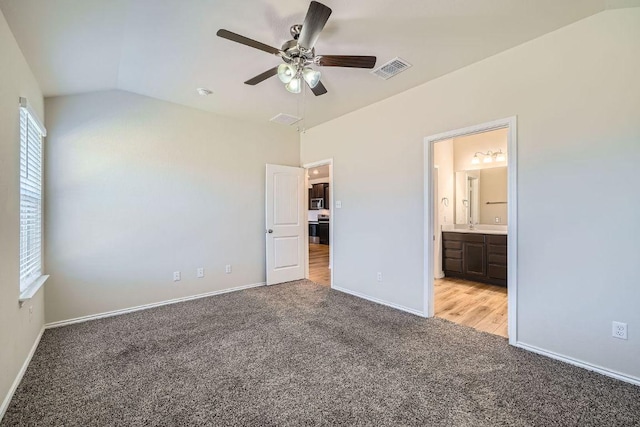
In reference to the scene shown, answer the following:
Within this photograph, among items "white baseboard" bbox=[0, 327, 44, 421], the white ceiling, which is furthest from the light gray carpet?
the white ceiling

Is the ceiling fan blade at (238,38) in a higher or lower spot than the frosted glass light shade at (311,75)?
higher

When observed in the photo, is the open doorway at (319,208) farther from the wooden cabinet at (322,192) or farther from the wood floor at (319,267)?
the wood floor at (319,267)

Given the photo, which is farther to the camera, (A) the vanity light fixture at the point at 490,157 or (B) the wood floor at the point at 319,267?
(B) the wood floor at the point at 319,267

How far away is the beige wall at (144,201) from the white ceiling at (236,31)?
18.0 inches

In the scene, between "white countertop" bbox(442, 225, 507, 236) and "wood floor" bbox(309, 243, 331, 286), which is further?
"wood floor" bbox(309, 243, 331, 286)

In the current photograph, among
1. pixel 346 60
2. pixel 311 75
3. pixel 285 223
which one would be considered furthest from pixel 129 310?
pixel 346 60

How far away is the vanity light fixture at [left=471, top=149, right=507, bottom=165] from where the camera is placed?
4.77m

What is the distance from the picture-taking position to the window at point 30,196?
2303mm

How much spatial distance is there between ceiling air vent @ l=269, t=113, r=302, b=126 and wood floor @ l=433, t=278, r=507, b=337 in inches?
129

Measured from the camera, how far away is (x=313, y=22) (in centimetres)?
170

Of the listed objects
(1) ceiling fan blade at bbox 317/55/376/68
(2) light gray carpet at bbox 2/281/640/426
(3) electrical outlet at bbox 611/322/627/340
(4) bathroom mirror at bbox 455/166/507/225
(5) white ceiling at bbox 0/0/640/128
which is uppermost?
(5) white ceiling at bbox 0/0/640/128

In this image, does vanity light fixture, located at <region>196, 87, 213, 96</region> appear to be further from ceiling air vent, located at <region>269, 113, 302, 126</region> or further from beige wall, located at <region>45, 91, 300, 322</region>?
ceiling air vent, located at <region>269, 113, 302, 126</region>

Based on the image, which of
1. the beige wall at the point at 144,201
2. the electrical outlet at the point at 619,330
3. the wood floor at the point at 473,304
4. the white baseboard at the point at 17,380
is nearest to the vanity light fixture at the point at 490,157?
the wood floor at the point at 473,304

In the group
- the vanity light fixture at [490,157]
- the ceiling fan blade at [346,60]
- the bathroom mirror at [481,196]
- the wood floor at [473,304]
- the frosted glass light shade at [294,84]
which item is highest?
the ceiling fan blade at [346,60]
